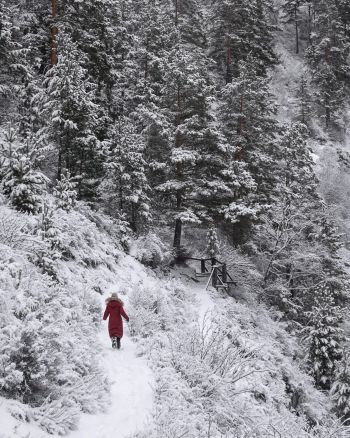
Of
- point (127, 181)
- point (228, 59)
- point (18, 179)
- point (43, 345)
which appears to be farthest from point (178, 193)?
point (228, 59)

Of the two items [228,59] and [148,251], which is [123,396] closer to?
[148,251]

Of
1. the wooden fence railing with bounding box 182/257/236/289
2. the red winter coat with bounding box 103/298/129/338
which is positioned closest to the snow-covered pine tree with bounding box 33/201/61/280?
the red winter coat with bounding box 103/298/129/338

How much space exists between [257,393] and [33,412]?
20.7 ft

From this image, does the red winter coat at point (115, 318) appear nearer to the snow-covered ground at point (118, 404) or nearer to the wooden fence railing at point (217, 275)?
the snow-covered ground at point (118, 404)

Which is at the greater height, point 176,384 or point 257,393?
point 176,384

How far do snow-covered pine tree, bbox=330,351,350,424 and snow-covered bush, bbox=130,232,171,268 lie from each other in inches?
334

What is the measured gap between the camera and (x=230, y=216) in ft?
69.0

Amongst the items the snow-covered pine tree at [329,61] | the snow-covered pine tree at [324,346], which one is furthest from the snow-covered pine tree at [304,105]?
the snow-covered pine tree at [324,346]

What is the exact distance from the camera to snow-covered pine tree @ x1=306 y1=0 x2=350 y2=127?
144 ft

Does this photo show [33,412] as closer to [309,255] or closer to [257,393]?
[257,393]

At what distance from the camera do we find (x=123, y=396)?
694cm

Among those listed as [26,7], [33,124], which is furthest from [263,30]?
[33,124]

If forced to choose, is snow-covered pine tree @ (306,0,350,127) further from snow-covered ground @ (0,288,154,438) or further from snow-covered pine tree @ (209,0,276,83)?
snow-covered ground @ (0,288,154,438)

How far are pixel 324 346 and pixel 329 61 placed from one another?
120 feet
